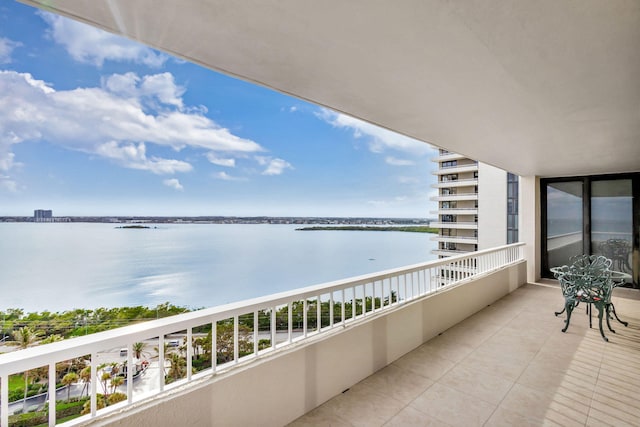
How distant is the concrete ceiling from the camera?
137cm

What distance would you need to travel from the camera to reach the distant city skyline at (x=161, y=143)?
1105 cm

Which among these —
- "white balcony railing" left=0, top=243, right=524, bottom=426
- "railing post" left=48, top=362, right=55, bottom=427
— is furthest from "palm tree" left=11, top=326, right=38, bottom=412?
"railing post" left=48, top=362, right=55, bottom=427

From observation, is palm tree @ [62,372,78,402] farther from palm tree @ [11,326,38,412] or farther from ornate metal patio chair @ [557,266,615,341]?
ornate metal patio chair @ [557,266,615,341]

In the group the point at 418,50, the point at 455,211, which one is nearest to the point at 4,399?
the point at 418,50

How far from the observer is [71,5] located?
4.23 feet

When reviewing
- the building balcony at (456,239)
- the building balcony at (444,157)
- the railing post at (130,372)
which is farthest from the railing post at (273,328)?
the building balcony at (444,157)

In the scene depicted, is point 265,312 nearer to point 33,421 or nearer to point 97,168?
point 33,421

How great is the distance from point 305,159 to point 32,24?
848 inches

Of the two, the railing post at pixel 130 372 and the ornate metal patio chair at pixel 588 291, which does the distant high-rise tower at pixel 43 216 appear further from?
the ornate metal patio chair at pixel 588 291

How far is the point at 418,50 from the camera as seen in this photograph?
5.67 feet

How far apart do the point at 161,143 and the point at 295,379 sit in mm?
23154

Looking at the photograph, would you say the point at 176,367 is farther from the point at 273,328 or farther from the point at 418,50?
the point at 418,50

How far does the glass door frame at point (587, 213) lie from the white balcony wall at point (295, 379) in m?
4.72

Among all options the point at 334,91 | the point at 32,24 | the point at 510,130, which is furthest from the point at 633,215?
the point at 32,24
